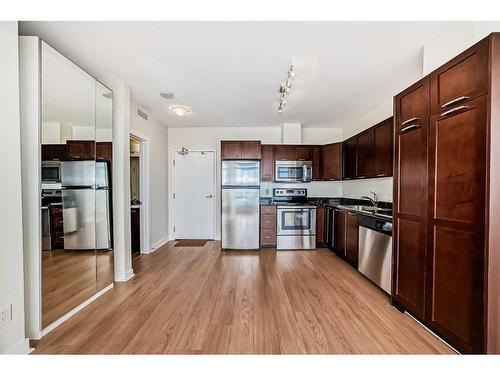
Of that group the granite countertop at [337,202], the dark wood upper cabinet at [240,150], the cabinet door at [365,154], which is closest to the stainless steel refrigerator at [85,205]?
the dark wood upper cabinet at [240,150]

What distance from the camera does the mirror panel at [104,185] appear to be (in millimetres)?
2572

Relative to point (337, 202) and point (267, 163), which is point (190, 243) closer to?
point (267, 163)

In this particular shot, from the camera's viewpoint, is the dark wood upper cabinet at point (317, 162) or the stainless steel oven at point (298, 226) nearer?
the stainless steel oven at point (298, 226)

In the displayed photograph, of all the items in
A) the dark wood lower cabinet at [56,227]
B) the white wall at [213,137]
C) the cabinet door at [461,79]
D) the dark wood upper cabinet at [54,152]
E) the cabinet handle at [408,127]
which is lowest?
the dark wood lower cabinet at [56,227]

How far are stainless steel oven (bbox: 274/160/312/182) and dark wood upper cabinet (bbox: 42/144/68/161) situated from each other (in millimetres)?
3493

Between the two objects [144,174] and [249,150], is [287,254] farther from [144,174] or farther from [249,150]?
A: [144,174]

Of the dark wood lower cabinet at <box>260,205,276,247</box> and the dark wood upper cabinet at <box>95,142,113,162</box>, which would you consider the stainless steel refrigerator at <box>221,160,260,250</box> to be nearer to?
the dark wood lower cabinet at <box>260,205,276,247</box>

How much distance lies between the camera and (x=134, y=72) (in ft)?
8.91

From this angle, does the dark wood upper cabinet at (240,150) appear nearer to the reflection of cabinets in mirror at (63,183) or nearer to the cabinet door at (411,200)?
the reflection of cabinets in mirror at (63,183)

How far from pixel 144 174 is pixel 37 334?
2.73 metres

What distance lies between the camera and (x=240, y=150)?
4535 millimetres

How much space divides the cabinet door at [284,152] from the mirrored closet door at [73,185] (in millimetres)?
3026

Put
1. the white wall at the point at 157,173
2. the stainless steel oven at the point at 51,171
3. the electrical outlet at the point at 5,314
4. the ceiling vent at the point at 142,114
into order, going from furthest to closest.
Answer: the white wall at the point at 157,173 → the ceiling vent at the point at 142,114 → the stainless steel oven at the point at 51,171 → the electrical outlet at the point at 5,314
